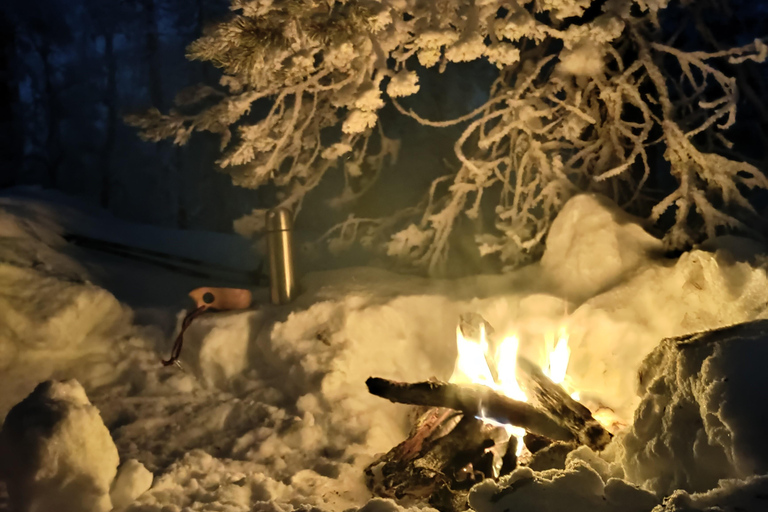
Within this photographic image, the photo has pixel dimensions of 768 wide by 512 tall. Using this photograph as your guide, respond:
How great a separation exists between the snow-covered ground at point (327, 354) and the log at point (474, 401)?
30cm

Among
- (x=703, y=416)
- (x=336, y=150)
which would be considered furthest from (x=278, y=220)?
(x=703, y=416)

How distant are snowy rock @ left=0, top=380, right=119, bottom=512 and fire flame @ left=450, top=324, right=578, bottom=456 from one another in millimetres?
1665

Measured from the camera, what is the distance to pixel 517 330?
126 inches

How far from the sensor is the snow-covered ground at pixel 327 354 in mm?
2043

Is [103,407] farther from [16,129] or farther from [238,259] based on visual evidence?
[16,129]

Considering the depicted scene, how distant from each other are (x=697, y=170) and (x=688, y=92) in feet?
7.25

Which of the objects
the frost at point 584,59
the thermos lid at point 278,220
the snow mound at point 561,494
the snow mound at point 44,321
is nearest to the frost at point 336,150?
the thermos lid at point 278,220

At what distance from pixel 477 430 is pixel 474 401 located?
16 centimetres

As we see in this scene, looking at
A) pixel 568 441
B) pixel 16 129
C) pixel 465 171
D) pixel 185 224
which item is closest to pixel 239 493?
pixel 568 441

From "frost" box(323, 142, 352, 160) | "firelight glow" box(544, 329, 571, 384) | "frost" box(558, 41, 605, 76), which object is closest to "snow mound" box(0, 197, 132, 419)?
"frost" box(323, 142, 352, 160)

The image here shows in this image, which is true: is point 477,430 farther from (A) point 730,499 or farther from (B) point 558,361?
(A) point 730,499

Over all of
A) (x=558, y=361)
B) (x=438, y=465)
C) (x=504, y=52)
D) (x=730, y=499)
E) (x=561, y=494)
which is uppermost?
(x=504, y=52)

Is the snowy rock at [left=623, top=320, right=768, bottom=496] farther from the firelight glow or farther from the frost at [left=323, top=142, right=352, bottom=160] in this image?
the frost at [left=323, top=142, right=352, bottom=160]

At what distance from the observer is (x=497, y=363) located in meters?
2.82
